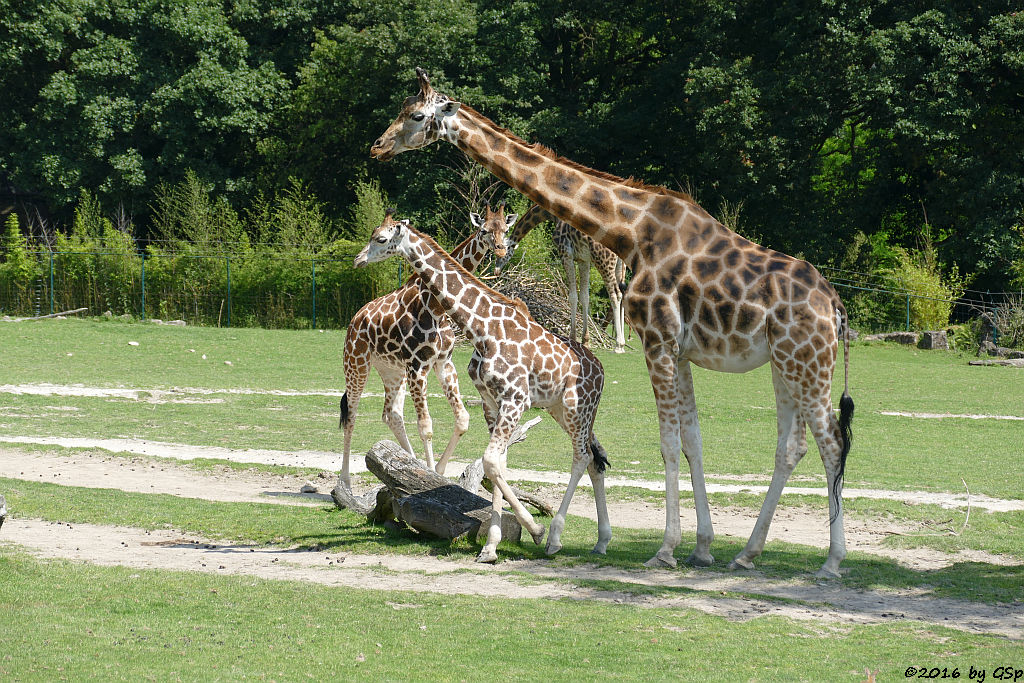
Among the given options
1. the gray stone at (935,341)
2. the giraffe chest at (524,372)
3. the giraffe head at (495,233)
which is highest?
the giraffe head at (495,233)

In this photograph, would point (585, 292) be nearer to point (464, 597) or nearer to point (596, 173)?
point (596, 173)

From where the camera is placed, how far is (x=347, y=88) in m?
42.4

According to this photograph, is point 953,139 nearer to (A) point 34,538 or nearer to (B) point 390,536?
(B) point 390,536

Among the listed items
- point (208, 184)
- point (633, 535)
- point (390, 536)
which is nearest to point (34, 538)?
point (390, 536)

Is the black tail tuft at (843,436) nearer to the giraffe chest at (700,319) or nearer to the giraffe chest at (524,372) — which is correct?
the giraffe chest at (700,319)

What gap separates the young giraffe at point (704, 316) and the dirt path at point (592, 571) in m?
0.62

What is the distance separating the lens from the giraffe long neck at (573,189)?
32.6 feet

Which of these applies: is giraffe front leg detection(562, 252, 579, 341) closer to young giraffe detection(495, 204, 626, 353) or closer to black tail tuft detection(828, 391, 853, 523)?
young giraffe detection(495, 204, 626, 353)

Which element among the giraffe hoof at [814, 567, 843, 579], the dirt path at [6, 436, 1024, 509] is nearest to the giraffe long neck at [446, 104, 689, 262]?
the giraffe hoof at [814, 567, 843, 579]

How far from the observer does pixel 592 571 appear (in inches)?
365

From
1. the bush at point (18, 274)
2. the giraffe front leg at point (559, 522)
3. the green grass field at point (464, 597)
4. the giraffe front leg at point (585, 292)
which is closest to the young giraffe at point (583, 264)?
the giraffe front leg at point (585, 292)

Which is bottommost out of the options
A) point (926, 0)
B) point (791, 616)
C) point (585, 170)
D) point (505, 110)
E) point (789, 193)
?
point (791, 616)

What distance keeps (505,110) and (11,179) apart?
2100cm

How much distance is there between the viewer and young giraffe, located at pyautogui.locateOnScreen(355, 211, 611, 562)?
9656 mm
